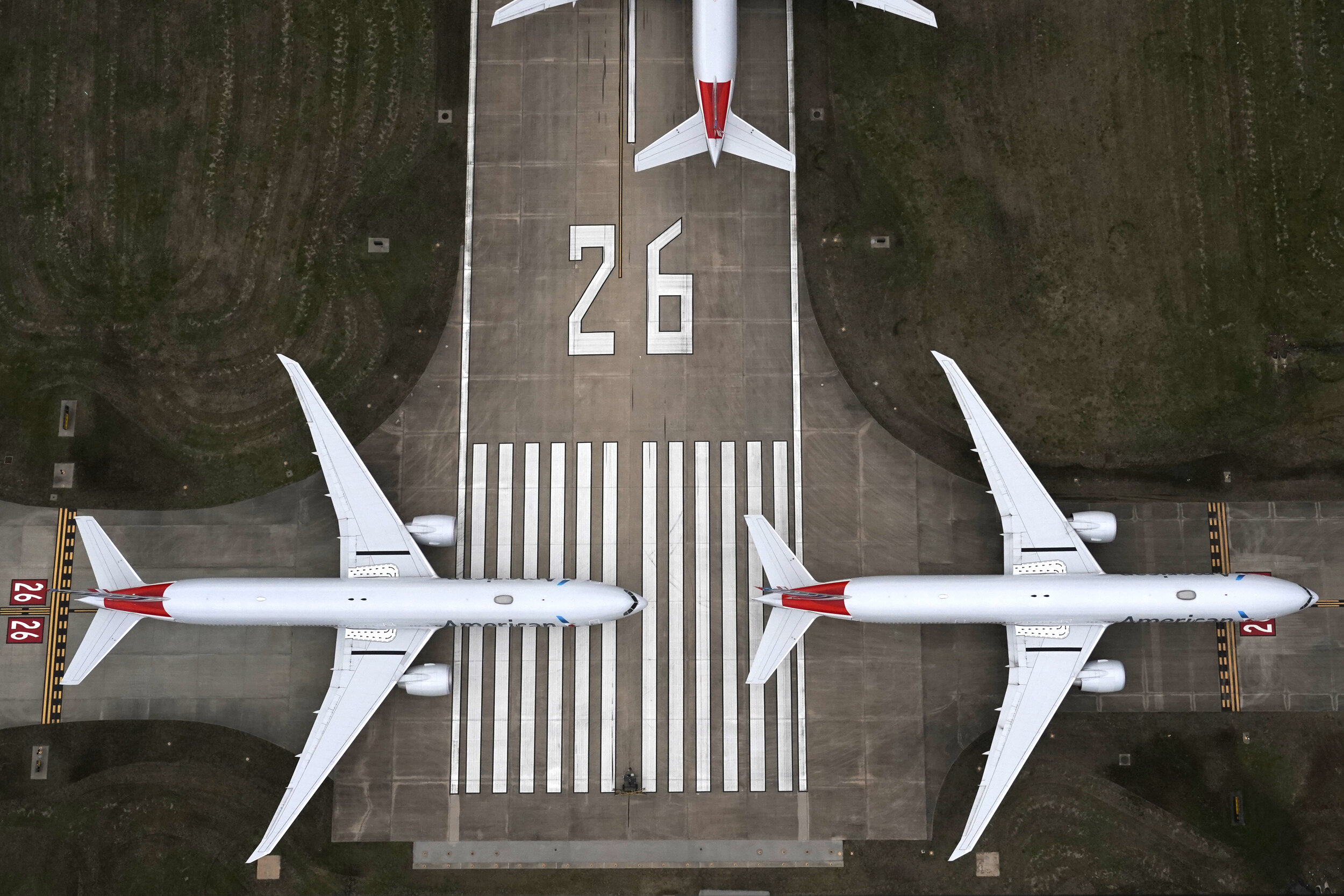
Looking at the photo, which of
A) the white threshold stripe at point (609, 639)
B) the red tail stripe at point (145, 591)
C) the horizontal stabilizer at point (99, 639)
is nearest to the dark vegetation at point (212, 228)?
the red tail stripe at point (145, 591)

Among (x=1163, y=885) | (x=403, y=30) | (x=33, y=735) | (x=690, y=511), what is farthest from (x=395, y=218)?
(x=1163, y=885)

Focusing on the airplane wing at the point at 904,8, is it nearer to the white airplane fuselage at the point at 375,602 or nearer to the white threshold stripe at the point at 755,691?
the white threshold stripe at the point at 755,691

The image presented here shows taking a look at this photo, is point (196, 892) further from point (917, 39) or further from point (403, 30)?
point (917, 39)

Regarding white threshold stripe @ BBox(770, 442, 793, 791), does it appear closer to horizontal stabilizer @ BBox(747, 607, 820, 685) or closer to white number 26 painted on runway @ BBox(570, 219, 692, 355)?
horizontal stabilizer @ BBox(747, 607, 820, 685)

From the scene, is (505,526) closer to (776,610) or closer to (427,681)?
(427,681)

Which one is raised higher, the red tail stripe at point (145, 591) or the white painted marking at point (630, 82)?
the white painted marking at point (630, 82)

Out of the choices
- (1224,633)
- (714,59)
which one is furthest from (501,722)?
(1224,633)
